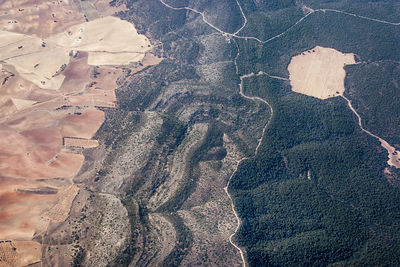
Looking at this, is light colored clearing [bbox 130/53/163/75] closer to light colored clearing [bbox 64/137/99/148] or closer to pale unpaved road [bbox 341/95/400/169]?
light colored clearing [bbox 64/137/99/148]

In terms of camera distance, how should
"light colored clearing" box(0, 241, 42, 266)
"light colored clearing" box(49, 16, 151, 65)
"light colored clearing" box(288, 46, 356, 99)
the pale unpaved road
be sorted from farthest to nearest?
1. "light colored clearing" box(49, 16, 151, 65)
2. "light colored clearing" box(288, 46, 356, 99)
3. the pale unpaved road
4. "light colored clearing" box(0, 241, 42, 266)

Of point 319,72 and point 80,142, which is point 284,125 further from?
point 80,142

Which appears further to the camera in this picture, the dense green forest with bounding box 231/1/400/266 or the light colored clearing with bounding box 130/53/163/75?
the light colored clearing with bounding box 130/53/163/75

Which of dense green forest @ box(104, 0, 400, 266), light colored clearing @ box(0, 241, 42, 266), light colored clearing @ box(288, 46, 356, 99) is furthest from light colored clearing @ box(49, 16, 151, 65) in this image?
light colored clearing @ box(0, 241, 42, 266)

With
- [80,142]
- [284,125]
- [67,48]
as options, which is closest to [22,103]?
[80,142]

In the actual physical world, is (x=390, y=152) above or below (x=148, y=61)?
below

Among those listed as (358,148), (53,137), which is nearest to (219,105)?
(358,148)
